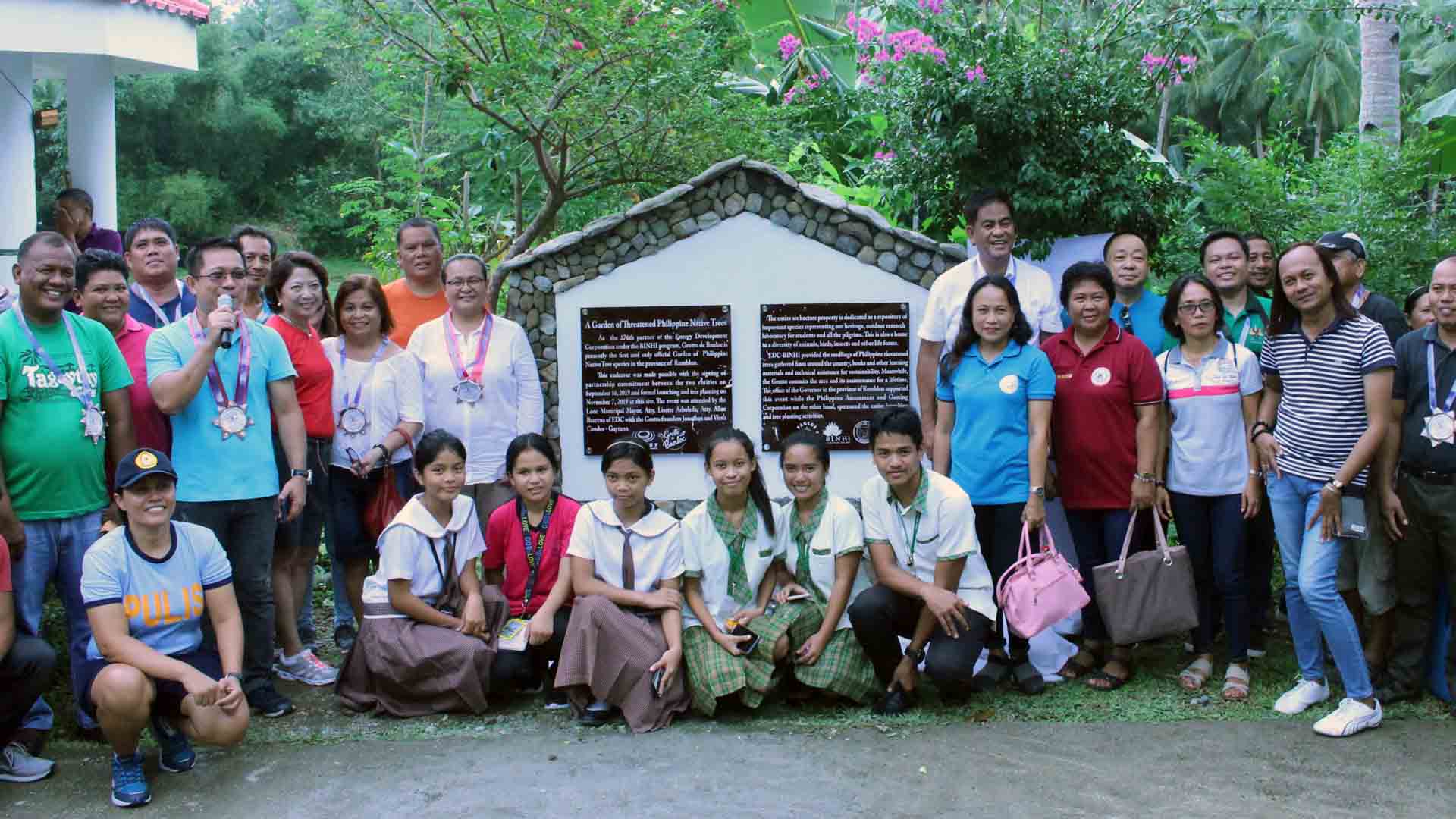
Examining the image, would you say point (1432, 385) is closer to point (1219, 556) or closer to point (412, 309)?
point (1219, 556)

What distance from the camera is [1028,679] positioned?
4773 mm

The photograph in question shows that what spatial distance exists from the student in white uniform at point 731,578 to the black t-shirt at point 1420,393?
2.17 meters

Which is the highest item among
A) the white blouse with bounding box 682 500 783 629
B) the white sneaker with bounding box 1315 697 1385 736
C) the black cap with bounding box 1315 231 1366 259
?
the black cap with bounding box 1315 231 1366 259

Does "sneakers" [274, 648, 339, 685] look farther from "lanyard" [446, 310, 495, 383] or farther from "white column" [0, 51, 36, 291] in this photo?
"white column" [0, 51, 36, 291]

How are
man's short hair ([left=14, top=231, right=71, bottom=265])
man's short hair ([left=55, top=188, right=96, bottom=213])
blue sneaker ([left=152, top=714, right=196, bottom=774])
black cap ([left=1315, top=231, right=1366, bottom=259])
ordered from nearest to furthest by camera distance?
blue sneaker ([left=152, top=714, right=196, bottom=774])
man's short hair ([left=14, top=231, right=71, bottom=265])
black cap ([left=1315, top=231, right=1366, bottom=259])
man's short hair ([left=55, top=188, right=96, bottom=213])

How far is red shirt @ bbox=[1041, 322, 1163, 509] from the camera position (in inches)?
188

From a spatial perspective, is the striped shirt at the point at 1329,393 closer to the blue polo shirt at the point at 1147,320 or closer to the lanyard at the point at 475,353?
the blue polo shirt at the point at 1147,320

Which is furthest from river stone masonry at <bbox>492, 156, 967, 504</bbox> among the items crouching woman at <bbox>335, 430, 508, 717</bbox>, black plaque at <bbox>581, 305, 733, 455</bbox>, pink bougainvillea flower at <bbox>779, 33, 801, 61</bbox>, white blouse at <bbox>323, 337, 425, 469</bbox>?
pink bougainvillea flower at <bbox>779, 33, 801, 61</bbox>

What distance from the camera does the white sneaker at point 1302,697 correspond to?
4492mm

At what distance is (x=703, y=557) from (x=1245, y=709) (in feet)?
6.64

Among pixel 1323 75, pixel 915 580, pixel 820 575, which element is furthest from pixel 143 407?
pixel 1323 75

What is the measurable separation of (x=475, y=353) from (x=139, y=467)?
5.37ft

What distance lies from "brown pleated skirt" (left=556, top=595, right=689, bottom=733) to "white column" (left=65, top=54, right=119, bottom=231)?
7.21 m

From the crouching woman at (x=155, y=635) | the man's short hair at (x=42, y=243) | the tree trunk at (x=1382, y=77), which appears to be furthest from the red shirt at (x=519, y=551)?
the tree trunk at (x=1382, y=77)
